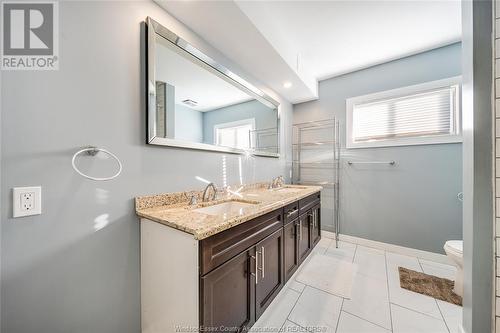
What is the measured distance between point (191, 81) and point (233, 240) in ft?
4.09

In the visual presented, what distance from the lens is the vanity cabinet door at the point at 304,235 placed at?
73.2 inches

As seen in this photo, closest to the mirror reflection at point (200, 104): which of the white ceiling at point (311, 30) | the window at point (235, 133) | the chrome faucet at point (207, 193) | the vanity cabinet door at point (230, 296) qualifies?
the window at point (235, 133)

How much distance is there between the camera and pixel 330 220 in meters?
2.86

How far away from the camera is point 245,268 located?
1112mm

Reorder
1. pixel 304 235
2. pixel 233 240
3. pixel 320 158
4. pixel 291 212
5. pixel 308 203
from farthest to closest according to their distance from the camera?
pixel 320 158, pixel 308 203, pixel 304 235, pixel 291 212, pixel 233 240

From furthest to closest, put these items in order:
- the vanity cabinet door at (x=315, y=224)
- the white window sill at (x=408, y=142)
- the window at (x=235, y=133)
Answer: the vanity cabinet door at (x=315, y=224) → the white window sill at (x=408, y=142) → the window at (x=235, y=133)

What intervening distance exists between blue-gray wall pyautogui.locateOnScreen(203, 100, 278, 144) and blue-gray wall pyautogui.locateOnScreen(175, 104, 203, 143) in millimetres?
57

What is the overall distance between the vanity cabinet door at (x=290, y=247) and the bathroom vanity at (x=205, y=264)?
0.12 m

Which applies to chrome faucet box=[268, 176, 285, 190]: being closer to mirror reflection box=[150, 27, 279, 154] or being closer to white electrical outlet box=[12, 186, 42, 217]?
mirror reflection box=[150, 27, 279, 154]

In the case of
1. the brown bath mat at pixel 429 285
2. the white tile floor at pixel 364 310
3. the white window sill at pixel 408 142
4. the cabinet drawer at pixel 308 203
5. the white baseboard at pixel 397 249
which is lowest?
the white tile floor at pixel 364 310

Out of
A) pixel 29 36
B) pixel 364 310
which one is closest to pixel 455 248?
pixel 364 310

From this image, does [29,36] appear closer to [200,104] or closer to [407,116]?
[200,104]

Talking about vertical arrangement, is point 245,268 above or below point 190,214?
below

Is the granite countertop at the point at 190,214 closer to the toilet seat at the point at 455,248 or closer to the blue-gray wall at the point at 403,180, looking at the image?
the toilet seat at the point at 455,248
